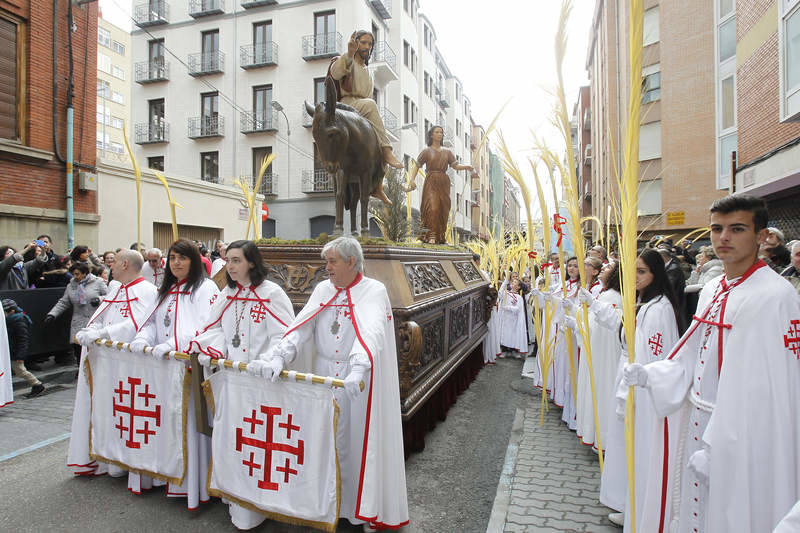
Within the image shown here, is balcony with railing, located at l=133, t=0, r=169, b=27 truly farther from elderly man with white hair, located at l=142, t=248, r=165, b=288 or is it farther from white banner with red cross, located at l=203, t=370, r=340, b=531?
white banner with red cross, located at l=203, t=370, r=340, b=531

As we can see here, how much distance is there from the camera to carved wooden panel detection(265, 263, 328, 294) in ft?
16.1

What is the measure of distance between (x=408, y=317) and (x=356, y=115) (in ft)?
8.08

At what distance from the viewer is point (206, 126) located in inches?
942

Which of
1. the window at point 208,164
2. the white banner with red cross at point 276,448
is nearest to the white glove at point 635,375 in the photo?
the white banner with red cross at point 276,448

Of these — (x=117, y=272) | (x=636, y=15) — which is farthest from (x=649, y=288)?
(x=117, y=272)

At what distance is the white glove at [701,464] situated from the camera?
7.54 ft

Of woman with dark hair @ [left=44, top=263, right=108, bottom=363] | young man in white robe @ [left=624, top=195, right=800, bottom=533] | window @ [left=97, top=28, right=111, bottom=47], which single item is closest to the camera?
young man in white robe @ [left=624, top=195, right=800, bottom=533]

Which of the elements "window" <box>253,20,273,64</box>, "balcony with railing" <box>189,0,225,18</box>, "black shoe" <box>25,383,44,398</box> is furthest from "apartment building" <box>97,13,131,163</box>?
"black shoe" <box>25,383,44,398</box>

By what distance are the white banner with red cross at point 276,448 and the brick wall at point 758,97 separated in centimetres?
1129

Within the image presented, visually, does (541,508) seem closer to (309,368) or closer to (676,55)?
(309,368)

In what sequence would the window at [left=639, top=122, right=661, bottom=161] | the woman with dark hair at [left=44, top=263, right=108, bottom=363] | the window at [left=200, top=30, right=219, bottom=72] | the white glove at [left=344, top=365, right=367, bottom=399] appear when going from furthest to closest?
the window at [left=200, top=30, right=219, bottom=72] → the window at [left=639, top=122, right=661, bottom=161] → the woman with dark hair at [left=44, top=263, right=108, bottom=363] → the white glove at [left=344, top=365, right=367, bottom=399]

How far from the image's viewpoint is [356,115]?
5500 millimetres

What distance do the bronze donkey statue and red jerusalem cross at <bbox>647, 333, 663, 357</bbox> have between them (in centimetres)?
343

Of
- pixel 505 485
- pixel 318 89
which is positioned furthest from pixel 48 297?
pixel 318 89
